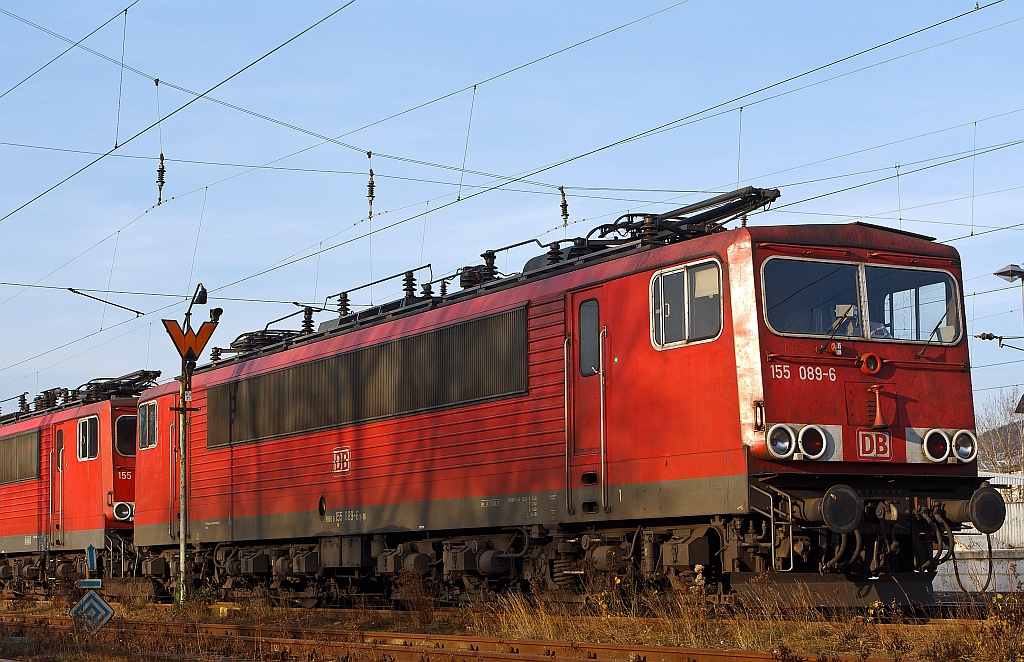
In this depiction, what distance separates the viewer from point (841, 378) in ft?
42.0

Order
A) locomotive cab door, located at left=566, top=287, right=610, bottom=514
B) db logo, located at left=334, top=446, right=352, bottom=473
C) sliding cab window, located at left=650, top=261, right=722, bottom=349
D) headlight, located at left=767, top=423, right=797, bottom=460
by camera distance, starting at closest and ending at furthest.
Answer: headlight, located at left=767, top=423, right=797, bottom=460 → sliding cab window, located at left=650, top=261, right=722, bottom=349 → locomotive cab door, located at left=566, top=287, right=610, bottom=514 → db logo, located at left=334, top=446, right=352, bottom=473

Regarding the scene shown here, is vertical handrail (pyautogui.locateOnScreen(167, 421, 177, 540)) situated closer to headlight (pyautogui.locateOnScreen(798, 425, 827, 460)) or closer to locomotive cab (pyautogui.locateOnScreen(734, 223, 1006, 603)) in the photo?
locomotive cab (pyautogui.locateOnScreen(734, 223, 1006, 603))

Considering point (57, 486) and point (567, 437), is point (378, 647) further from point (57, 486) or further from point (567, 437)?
point (57, 486)

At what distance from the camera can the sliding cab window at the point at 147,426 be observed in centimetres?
2422

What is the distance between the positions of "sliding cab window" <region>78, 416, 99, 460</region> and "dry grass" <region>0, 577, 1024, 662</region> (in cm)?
955

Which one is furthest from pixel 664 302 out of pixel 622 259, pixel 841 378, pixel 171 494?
pixel 171 494

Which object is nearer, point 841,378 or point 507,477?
point 841,378

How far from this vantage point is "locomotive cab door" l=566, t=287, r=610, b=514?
46.3ft

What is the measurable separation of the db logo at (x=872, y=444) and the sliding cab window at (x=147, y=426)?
15.5 metres

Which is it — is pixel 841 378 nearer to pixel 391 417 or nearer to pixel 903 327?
pixel 903 327

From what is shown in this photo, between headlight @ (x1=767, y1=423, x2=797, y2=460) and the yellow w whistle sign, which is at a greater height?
the yellow w whistle sign

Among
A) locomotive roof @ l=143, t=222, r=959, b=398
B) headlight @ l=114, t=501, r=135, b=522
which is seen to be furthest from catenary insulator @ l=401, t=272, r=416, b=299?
headlight @ l=114, t=501, r=135, b=522

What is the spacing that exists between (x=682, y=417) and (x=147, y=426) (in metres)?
14.5

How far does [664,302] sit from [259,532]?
33.3ft
